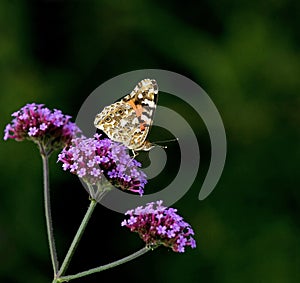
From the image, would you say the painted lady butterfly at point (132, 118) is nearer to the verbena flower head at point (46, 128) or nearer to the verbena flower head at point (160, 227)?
the verbena flower head at point (46, 128)

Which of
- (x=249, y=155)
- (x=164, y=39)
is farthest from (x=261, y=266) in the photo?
(x=164, y=39)

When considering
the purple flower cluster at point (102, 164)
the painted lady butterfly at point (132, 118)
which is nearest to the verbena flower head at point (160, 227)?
the purple flower cluster at point (102, 164)

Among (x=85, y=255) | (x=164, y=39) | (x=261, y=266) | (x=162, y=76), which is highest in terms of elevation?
(x=164, y=39)


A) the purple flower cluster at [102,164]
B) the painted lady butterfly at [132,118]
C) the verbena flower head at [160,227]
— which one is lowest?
the verbena flower head at [160,227]

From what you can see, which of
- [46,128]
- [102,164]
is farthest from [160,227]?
[46,128]

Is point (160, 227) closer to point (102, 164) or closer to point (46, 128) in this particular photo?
point (102, 164)

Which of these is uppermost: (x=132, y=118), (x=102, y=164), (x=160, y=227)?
(x=132, y=118)

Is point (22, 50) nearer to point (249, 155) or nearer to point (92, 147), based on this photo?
point (249, 155)
